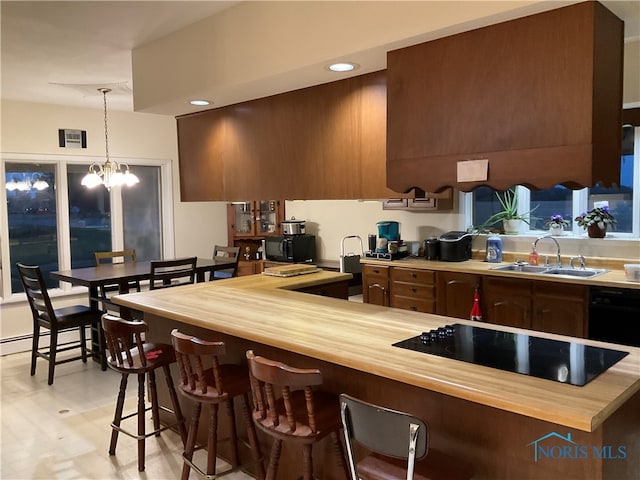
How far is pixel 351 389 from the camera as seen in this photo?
235 cm

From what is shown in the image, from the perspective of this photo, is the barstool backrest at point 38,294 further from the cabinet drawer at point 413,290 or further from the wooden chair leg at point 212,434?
the cabinet drawer at point 413,290

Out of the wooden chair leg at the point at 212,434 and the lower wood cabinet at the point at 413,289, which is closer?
the wooden chair leg at the point at 212,434

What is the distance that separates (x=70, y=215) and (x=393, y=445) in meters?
5.31

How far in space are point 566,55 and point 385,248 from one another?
3407 mm

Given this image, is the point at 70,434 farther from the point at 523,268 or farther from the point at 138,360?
the point at 523,268

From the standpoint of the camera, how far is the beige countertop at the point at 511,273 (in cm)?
372

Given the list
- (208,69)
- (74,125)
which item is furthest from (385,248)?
(74,125)

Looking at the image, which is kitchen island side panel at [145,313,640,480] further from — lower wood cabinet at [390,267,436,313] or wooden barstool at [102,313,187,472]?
lower wood cabinet at [390,267,436,313]

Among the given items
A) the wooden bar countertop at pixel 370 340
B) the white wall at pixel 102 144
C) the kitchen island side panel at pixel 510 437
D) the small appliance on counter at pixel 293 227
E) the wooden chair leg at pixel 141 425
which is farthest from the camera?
the small appliance on counter at pixel 293 227

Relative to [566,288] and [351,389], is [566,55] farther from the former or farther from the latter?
[566,288]

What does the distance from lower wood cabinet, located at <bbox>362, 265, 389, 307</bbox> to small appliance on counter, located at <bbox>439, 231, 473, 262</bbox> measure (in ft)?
1.86

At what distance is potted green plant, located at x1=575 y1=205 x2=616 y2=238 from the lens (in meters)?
4.29

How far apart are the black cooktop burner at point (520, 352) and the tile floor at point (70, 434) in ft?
4.72

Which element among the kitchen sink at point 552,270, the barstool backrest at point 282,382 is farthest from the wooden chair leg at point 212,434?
the kitchen sink at point 552,270
